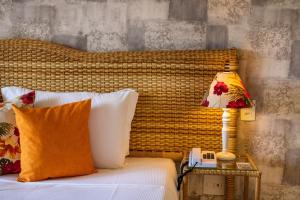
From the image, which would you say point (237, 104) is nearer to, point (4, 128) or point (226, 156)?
point (226, 156)

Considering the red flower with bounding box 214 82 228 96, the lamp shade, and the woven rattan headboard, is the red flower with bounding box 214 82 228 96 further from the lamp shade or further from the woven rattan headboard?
the woven rattan headboard

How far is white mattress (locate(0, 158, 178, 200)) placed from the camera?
183cm

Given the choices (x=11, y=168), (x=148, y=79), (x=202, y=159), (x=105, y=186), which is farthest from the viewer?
(x=148, y=79)

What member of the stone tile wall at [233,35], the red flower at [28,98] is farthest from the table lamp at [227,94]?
the red flower at [28,98]

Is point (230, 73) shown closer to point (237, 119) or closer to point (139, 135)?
point (237, 119)

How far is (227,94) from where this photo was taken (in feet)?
7.27

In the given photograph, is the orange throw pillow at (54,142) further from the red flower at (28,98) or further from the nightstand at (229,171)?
the nightstand at (229,171)

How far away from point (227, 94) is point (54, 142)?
0.98 meters

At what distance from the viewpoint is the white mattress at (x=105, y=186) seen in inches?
72.2

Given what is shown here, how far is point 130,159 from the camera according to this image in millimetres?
2490

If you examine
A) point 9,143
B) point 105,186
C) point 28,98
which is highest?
point 28,98

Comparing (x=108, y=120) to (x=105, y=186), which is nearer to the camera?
(x=105, y=186)

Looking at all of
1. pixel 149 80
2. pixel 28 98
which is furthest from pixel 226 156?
pixel 28 98

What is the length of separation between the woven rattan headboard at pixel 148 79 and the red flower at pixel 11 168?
601 millimetres
